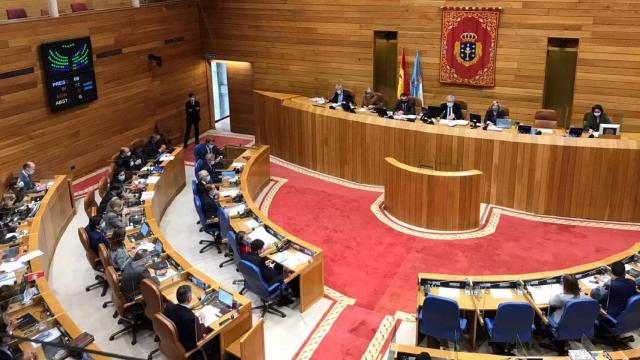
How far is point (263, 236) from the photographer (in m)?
9.50

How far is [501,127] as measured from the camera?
1239 cm

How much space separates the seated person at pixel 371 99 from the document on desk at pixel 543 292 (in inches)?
317

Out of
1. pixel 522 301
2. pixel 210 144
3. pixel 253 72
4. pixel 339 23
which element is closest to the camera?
pixel 522 301

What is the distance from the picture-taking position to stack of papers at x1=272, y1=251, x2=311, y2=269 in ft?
28.6

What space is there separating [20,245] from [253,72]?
10003 mm

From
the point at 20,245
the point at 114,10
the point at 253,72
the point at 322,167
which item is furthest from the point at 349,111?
the point at 20,245

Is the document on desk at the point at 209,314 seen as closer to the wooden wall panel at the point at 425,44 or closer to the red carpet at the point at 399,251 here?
the red carpet at the point at 399,251

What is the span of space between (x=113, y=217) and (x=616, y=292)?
7.28 metres

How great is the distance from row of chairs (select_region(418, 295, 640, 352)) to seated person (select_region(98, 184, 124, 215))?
6.11 m

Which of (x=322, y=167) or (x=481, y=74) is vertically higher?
(x=481, y=74)

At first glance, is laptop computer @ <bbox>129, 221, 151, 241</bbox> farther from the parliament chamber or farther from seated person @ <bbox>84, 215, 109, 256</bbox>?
seated person @ <bbox>84, 215, 109, 256</bbox>

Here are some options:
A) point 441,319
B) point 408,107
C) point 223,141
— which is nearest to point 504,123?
point 408,107

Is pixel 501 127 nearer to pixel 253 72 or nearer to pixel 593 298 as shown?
pixel 593 298

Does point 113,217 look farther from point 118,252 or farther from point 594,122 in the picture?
point 594,122
